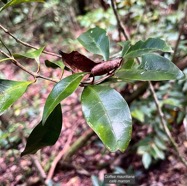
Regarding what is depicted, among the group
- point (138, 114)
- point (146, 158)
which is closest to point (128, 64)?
point (138, 114)

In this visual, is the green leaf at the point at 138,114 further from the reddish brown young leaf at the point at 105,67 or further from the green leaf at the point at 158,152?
the reddish brown young leaf at the point at 105,67

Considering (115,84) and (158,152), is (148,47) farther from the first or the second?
(115,84)

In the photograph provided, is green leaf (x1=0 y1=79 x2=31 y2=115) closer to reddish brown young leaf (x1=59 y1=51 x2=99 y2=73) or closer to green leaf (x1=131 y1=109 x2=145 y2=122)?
reddish brown young leaf (x1=59 y1=51 x2=99 y2=73)

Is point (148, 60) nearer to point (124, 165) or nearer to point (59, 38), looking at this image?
point (124, 165)

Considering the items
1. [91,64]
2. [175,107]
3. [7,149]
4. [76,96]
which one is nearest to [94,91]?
[91,64]

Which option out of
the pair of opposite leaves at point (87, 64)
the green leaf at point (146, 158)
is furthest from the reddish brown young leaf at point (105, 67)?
the green leaf at point (146, 158)

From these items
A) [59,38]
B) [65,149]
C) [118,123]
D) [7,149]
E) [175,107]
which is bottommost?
[59,38]

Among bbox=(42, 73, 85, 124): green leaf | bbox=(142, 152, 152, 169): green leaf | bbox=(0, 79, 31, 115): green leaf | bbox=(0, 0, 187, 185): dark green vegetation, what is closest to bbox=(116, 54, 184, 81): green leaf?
bbox=(0, 0, 187, 185): dark green vegetation
